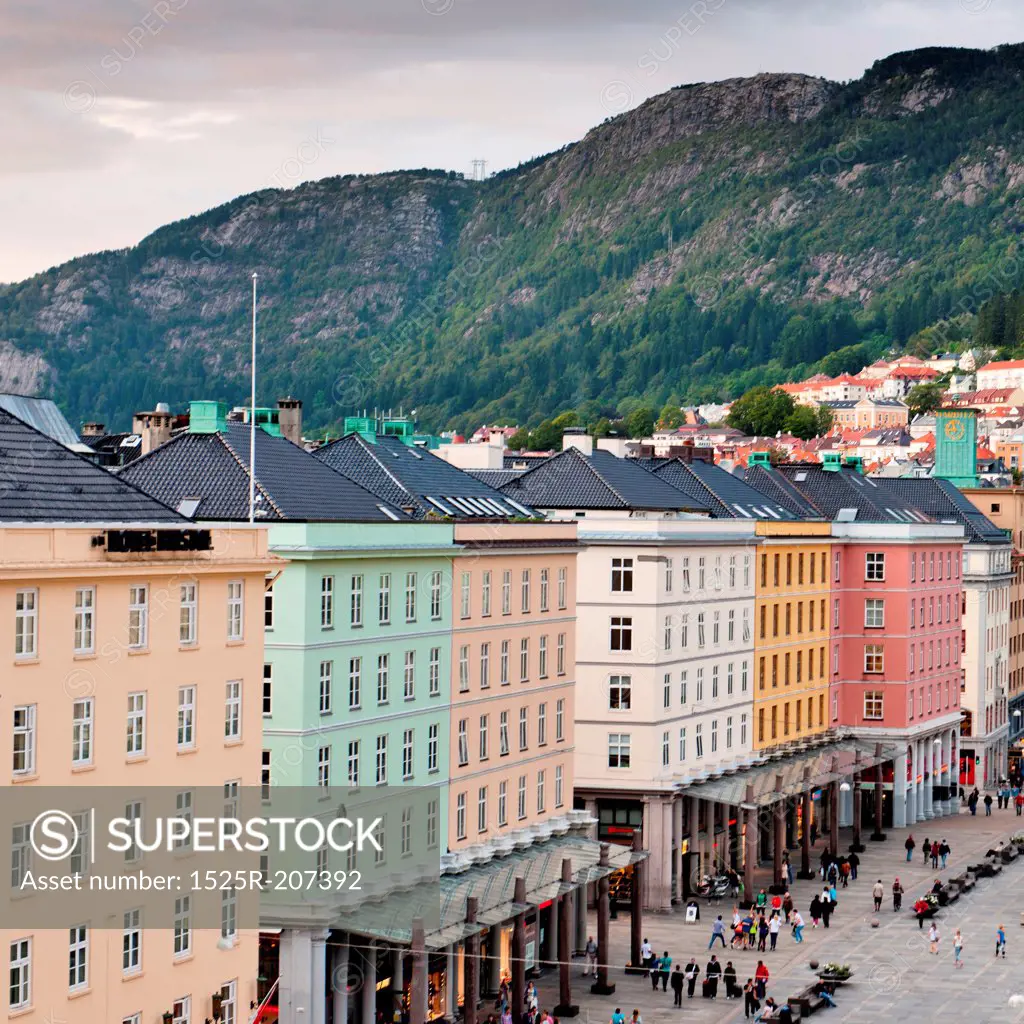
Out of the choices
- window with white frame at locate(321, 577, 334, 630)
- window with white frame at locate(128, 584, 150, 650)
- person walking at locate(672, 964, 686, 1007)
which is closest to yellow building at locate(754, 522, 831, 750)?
person walking at locate(672, 964, 686, 1007)

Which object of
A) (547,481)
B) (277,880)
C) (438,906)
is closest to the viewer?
(277,880)

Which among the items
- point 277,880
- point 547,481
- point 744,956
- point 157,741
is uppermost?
point 547,481

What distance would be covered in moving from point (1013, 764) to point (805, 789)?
57.1 meters

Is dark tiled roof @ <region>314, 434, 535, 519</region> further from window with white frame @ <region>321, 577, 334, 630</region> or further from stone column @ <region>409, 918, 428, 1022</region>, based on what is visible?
stone column @ <region>409, 918, 428, 1022</region>

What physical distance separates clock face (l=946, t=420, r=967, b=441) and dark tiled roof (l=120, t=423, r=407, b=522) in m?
113

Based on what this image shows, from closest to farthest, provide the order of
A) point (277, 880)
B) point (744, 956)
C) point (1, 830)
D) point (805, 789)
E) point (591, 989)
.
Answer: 1. point (1, 830)
2. point (277, 880)
3. point (591, 989)
4. point (744, 956)
5. point (805, 789)

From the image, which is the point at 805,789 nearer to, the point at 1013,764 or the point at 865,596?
the point at 865,596

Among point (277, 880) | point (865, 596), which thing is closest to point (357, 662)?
point (277, 880)

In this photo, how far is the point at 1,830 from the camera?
46625mm

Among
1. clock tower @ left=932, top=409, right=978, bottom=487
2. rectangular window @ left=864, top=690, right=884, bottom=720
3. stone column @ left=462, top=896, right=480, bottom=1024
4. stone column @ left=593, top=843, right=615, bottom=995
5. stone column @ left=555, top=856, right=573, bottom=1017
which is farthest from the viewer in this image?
clock tower @ left=932, top=409, right=978, bottom=487

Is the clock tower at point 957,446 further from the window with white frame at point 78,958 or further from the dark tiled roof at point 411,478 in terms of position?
the window with white frame at point 78,958

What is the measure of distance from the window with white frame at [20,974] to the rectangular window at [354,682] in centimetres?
2025

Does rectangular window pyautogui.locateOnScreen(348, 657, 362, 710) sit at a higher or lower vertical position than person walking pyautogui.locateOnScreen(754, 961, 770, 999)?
higher

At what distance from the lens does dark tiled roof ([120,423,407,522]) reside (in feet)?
218
